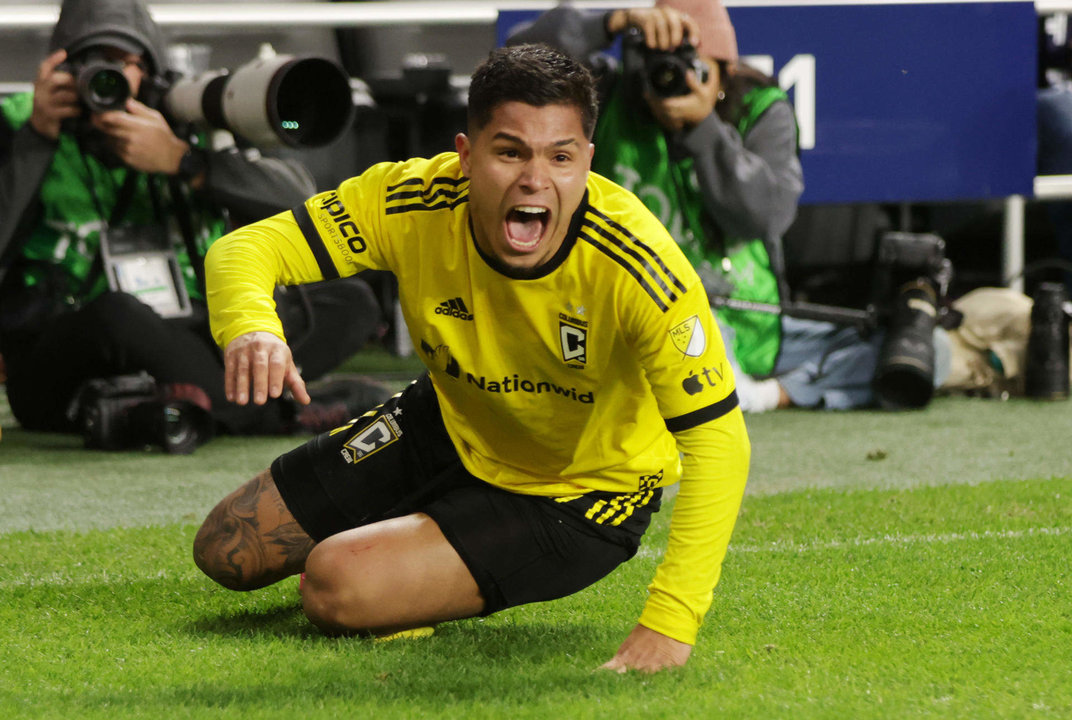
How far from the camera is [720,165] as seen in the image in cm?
486

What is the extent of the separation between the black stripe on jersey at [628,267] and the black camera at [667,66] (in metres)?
2.50

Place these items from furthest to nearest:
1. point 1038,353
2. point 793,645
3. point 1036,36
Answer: point 1036,36 → point 1038,353 → point 793,645

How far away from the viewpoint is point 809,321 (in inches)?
217

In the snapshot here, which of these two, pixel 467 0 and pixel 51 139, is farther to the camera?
pixel 467 0

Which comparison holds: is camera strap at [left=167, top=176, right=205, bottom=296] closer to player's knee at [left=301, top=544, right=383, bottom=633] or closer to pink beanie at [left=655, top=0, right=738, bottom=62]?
pink beanie at [left=655, top=0, right=738, bottom=62]

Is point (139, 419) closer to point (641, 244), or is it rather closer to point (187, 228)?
point (187, 228)

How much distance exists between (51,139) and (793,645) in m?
3.13

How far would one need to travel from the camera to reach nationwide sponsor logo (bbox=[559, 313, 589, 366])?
2309mm

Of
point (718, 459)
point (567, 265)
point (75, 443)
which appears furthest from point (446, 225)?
point (75, 443)

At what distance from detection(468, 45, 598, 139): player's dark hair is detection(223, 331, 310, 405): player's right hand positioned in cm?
50

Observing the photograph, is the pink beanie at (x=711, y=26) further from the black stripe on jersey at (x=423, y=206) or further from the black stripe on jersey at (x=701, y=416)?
the black stripe on jersey at (x=701, y=416)

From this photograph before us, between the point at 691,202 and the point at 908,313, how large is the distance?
3.12 feet

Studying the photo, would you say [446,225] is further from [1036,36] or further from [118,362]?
[1036,36]

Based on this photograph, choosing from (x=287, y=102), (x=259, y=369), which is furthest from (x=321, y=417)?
(x=259, y=369)
